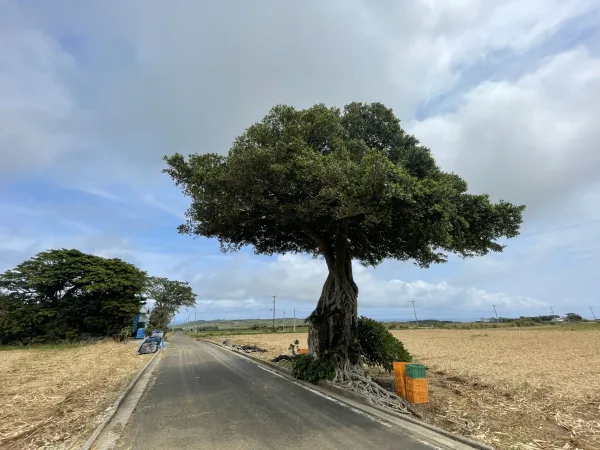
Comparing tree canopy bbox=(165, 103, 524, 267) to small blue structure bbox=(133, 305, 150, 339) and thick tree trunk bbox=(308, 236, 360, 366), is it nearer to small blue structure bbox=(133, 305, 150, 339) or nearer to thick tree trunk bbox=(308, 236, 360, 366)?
thick tree trunk bbox=(308, 236, 360, 366)

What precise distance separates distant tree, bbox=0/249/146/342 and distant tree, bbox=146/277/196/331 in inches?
898

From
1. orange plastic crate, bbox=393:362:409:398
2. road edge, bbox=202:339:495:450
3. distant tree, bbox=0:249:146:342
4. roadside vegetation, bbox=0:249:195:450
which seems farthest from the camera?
distant tree, bbox=0:249:146:342

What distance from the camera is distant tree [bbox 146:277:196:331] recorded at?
6438 centimetres

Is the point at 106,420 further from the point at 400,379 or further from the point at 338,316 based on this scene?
the point at 338,316

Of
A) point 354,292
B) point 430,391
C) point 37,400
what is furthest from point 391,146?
point 37,400

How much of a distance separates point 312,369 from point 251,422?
5.23m

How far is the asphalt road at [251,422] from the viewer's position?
6090 mm

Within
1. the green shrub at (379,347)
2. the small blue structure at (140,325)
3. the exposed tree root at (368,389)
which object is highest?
the small blue structure at (140,325)

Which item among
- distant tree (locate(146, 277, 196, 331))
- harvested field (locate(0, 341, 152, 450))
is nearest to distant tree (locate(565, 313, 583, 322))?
distant tree (locate(146, 277, 196, 331))

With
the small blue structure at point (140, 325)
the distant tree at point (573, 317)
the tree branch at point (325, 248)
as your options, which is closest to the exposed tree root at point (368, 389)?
the tree branch at point (325, 248)

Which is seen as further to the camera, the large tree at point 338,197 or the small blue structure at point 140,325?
the small blue structure at point 140,325

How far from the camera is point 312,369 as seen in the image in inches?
483

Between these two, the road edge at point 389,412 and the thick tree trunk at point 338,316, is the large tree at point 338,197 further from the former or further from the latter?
the road edge at point 389,412

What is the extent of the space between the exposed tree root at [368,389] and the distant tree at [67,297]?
3570 centimetres
